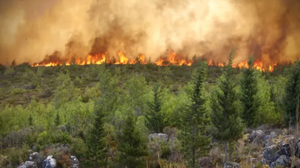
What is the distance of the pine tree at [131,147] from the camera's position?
23625mm

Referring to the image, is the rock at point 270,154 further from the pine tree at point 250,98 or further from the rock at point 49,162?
the pine tree at point 250,98

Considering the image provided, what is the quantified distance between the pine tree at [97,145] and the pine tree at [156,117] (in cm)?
1501

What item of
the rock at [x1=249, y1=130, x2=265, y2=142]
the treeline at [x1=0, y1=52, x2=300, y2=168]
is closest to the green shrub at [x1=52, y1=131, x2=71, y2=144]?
the treeline at [x1=0, y1=52, x2=300, y2=168]

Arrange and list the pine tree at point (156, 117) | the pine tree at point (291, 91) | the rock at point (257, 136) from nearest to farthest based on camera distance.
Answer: the rock at point (257, 136) < the pine tree at point (291, 91) < the pine tree at point (156, 117)

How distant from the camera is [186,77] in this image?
131875 millimetres

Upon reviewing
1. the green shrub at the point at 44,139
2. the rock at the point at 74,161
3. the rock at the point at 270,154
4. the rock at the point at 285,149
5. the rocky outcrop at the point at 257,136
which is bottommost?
the rock at the point at 74,161

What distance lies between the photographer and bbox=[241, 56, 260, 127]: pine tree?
39156 millimetres

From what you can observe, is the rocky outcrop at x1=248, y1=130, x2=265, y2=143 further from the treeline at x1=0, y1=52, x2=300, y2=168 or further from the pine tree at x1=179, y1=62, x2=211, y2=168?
the pine tree at x1=179, y1=62, x2=211, y2=168

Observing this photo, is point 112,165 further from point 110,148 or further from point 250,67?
point 250,67

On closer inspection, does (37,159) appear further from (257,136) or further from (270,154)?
(257,136)

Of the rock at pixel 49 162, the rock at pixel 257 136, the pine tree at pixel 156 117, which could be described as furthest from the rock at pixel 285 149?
the pine tree at pixel 156 117

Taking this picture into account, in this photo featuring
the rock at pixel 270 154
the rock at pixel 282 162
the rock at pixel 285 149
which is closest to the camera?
the rock at pixel 282 162

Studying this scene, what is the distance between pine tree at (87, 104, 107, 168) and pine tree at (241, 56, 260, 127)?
78.7 ft

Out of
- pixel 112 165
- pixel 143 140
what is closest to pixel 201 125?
pixel 143 140
